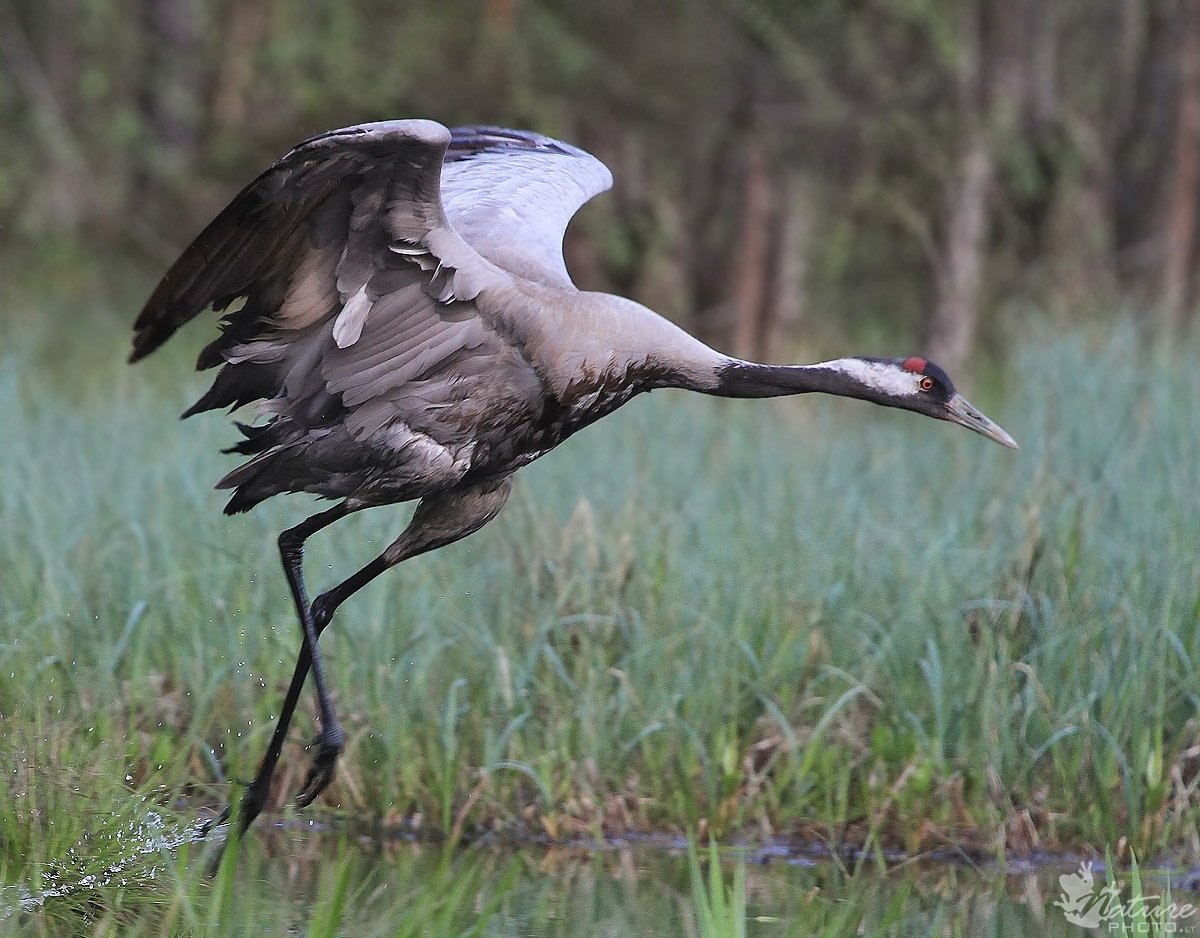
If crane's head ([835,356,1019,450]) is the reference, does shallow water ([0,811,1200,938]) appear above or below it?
below

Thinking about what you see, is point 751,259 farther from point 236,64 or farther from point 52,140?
point 52,140

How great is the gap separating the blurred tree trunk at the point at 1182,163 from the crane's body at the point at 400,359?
904cm

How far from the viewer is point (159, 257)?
12.0 metres

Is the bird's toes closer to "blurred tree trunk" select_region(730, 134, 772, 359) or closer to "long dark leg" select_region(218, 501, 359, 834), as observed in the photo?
"long dark leg" select_region(218, 501, 359, 834)

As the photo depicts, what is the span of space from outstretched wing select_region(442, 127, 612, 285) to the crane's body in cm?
6

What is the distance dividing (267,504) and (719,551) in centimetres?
147

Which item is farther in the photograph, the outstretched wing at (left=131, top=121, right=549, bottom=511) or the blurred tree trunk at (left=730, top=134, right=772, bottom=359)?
the blurred tree trunk at (left=730, top=134, right=772, bottom=359)

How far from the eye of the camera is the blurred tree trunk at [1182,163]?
12.7m

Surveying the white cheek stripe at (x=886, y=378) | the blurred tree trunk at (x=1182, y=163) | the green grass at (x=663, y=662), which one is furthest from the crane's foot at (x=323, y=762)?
the blurred tree trunk at (x=1182, y=163)

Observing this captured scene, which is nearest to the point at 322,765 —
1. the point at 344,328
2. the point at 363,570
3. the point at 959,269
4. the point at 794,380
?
the point at 363,570

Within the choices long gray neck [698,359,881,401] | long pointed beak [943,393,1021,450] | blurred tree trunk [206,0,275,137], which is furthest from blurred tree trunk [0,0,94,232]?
long pointed beak [943,393,1021,450]

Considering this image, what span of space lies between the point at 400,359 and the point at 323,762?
1.04 m

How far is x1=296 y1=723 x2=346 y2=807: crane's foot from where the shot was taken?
14.5ft

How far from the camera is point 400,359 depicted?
13.9 ft
